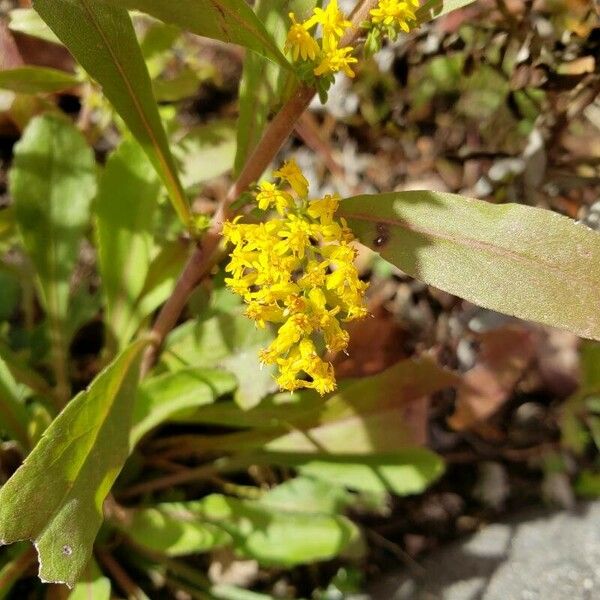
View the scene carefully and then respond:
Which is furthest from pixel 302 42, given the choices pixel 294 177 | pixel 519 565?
pixel 519 565

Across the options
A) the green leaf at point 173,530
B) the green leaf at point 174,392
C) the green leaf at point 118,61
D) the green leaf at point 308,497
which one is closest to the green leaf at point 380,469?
the green leaf at point 308,497

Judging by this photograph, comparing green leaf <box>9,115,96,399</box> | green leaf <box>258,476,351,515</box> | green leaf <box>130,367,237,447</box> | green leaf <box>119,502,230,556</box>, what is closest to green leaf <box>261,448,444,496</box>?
green leaf <box>258,476,351,515</box>

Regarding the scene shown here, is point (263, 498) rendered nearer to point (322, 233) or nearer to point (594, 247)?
point (322, 233)

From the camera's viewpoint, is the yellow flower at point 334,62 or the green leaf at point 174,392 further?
the green leaf at point 174,392

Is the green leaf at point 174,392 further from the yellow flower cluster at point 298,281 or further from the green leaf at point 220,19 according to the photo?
the green leaf at point 220,19

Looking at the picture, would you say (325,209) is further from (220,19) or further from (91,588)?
(91,588)

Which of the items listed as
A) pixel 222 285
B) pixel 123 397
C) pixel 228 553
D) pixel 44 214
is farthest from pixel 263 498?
pixel 44 214
